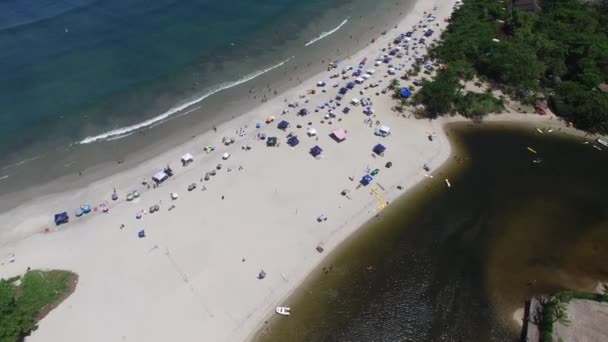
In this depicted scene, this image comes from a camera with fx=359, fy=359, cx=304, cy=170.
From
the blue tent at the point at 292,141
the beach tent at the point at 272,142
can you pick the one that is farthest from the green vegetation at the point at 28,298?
the blue tent at the point at 292,141

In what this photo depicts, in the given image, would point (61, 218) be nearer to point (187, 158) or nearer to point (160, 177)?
point (160, 177)

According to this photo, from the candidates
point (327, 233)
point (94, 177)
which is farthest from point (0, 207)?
point (327, 233)

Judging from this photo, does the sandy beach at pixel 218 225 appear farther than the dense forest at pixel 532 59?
No

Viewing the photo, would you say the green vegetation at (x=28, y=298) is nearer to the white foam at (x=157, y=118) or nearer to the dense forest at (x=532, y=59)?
the white foam at (x=157, y=118)

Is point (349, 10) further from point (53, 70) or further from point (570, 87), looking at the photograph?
point (53, 70)

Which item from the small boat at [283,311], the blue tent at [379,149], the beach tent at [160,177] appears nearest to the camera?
the small boat at [283,311]

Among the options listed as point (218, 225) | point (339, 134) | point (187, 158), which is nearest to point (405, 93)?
point (339, 134)
